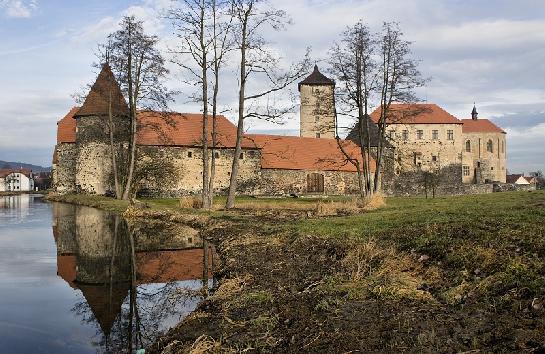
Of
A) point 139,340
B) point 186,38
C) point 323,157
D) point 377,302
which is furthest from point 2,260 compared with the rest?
point 323,157

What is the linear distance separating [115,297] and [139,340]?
241 cm

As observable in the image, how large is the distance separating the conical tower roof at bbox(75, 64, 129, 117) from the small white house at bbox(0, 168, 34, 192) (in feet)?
309

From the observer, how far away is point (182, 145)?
40.1 meters

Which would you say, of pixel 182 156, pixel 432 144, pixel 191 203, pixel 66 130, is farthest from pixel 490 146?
pixel 191 203

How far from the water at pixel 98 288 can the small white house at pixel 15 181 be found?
117340 mm

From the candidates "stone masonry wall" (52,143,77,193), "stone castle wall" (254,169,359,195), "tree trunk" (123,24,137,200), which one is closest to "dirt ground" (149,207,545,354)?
"tree trunk" (123,24,137,200)

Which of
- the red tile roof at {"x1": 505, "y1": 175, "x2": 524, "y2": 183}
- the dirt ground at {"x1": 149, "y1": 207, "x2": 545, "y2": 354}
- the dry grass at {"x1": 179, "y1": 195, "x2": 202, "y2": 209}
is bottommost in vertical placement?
the dirt ground at {"x1": 149, "y1": 207, "x2": 545, "y2": 354}

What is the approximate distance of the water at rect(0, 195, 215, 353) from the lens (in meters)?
6.58

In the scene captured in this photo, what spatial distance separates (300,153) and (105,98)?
16.9m

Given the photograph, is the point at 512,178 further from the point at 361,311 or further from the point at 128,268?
the point at 361,311

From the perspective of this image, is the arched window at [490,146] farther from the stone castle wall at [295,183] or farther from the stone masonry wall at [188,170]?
the stone masonry wall at [188,170]

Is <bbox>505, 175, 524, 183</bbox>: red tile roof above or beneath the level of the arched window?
beneath

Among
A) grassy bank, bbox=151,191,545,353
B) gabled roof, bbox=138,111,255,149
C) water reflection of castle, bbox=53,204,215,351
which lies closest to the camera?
grassy bank, bbox=151,191,545,353

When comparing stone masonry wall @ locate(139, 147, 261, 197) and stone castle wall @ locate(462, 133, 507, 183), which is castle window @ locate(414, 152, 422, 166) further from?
stone masonry wall @ locate(139, 147, 261, 197)
